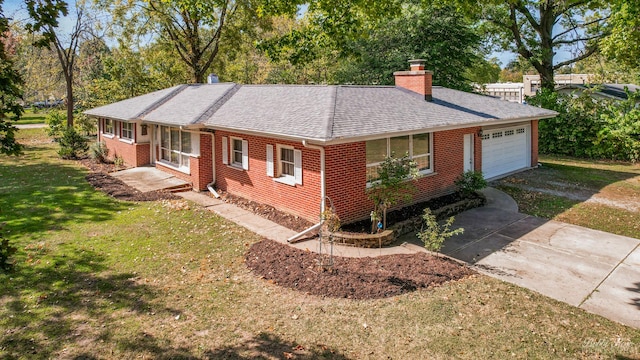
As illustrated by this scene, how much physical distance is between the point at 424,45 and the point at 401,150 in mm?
16863

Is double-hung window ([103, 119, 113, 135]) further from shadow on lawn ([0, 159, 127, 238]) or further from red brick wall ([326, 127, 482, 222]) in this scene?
red brick wall ([326, 127, 482, 222])

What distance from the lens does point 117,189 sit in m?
15.8

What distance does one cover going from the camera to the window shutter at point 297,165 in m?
11.5

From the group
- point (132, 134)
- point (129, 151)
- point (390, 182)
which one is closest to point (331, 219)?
point (390, 182)

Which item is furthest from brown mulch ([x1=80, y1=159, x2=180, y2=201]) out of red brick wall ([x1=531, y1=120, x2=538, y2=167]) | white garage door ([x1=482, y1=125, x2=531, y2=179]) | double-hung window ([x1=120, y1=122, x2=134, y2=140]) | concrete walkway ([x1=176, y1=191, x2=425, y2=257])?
red brick wall ([x1=531, y1=120, x2=538, y2=167])

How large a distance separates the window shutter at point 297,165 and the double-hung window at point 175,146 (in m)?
6.42

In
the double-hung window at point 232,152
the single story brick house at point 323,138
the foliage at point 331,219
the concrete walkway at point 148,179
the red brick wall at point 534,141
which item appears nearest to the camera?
Result: the foliage at point 331,219

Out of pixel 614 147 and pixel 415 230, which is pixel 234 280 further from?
pixel 614 147

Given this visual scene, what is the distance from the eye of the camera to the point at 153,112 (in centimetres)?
1855

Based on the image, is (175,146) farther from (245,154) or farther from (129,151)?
(245,154)

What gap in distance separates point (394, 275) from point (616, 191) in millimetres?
12153

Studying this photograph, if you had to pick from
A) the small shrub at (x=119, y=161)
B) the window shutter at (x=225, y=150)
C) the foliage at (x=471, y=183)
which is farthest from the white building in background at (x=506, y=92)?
the small shrub at (x=119, y=161)

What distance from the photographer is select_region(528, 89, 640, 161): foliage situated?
70.8ft

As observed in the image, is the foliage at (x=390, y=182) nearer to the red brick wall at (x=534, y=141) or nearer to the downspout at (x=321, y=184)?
the downspout at (x=321, y=184)
